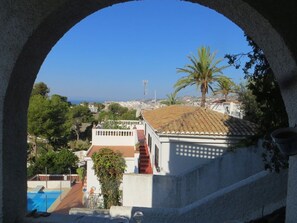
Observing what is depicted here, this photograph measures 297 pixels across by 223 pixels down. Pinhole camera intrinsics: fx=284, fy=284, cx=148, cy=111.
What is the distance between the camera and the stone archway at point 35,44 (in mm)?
1890

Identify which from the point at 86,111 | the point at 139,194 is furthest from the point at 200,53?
the point at 86,111

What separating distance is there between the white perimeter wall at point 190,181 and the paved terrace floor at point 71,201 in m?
7.05

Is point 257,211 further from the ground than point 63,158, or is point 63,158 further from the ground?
point 257,211

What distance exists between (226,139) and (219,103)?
18.2m

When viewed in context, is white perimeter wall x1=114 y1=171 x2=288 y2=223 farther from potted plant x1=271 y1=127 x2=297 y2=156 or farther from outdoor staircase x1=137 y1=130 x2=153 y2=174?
outdoor staircase x1=137 y1=130 x2=153 y2=174

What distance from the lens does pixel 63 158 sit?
968 inches

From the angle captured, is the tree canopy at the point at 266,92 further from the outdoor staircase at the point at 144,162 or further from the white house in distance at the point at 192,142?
the outdoor staircase at the point at 144,162

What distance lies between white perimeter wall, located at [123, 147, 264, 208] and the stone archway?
21.5 feet

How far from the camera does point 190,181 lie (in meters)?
8.63

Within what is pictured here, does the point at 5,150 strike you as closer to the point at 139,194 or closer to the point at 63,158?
the point at 139,194

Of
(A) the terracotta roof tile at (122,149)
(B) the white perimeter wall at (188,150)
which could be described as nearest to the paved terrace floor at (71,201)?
(A) the terracotta roof tile at (122,149)

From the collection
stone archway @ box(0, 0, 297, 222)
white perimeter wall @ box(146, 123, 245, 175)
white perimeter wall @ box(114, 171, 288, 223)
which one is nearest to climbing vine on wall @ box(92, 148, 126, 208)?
white perimeter wall @ box(146, 123, 245, 175)

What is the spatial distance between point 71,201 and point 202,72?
47.3 feet

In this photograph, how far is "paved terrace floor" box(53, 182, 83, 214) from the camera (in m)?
15.3
